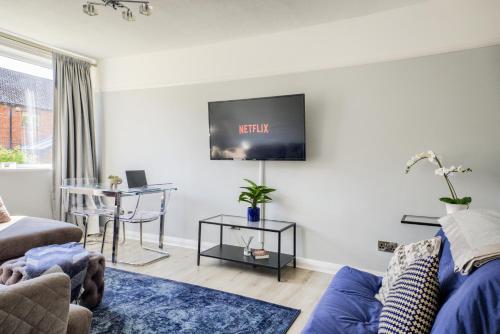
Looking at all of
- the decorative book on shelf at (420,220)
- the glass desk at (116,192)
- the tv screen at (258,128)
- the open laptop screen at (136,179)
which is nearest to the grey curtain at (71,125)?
the glass desk at (116,192)

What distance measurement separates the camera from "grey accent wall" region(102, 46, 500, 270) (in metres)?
2.63

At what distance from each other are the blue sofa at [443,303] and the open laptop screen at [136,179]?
8.30 ft

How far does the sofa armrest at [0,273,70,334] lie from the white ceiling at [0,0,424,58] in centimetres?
250

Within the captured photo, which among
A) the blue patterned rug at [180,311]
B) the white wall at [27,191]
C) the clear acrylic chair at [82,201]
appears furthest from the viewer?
the white wall at [27,191]

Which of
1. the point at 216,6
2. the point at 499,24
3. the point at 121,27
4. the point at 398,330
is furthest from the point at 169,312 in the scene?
the point at 499,24

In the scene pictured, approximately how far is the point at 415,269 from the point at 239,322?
126cm

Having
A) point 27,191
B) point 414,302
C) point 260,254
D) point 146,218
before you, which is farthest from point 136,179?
point 414,302

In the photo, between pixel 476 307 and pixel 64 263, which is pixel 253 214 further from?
pixel 476 307

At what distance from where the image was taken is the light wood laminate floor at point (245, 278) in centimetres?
264

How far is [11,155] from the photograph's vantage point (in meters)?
3.74

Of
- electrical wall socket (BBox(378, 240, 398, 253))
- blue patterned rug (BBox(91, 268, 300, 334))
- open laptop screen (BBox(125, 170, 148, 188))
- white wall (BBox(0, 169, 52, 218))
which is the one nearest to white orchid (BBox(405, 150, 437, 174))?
electrical wall socket (BBox(378, 240, 398, 253))

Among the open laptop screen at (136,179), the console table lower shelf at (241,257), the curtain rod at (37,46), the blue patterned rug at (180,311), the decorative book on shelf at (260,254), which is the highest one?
the curtain rod at (37,46)

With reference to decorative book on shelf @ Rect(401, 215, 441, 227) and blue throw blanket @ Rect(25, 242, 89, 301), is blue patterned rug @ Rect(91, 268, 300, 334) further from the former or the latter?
decorative book on shelf @ Rect(401, 215, 441, 227)

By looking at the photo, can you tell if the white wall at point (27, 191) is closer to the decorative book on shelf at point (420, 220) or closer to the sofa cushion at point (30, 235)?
the sofa cushion at point (30, 235)
